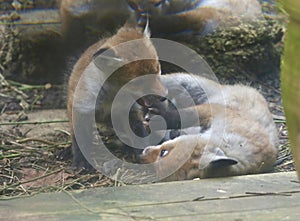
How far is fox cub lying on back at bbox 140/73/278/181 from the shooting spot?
16.0ft

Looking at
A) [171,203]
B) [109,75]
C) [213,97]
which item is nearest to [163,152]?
[109,75]

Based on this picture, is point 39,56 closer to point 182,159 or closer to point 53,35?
point 53,35

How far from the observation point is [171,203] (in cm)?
383

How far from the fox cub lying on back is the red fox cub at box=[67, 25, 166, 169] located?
9.9 inches

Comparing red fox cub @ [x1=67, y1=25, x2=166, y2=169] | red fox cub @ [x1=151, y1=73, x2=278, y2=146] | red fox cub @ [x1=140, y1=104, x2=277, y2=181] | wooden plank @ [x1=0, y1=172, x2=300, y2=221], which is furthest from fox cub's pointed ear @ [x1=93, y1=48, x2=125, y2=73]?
wooden plank @ [x1=0, y1=172, x2=300, y2=221]

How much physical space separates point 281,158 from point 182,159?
99 cm

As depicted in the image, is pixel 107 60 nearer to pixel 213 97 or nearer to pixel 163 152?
pixel 163 152

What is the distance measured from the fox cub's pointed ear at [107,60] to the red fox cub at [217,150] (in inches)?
27.7

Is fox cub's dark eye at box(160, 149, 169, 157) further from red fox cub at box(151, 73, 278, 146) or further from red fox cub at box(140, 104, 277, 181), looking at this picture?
red fox cub at box(151, 73, 278, 146)

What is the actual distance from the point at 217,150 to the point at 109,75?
108 centimetres

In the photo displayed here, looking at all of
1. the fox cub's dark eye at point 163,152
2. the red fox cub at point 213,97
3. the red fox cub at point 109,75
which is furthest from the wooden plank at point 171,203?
the red fox cub at point 109,75

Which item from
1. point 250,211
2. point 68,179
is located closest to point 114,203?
point 250,211

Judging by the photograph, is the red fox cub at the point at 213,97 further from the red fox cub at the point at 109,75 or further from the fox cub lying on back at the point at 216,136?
the red fox cub at the point at 109,75

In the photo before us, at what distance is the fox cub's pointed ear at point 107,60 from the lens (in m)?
5.38
